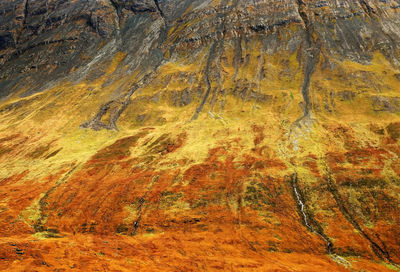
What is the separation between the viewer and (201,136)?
53.8 m

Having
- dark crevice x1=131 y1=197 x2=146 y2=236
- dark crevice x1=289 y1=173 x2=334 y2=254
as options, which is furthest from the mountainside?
dark crevice x1=131 y1=197 x2=146 y2=236

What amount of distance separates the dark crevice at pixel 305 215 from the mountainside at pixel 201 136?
0.51ft

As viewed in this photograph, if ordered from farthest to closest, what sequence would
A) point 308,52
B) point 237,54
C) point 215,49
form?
point 215,49 < point 237,54 < point 308,52

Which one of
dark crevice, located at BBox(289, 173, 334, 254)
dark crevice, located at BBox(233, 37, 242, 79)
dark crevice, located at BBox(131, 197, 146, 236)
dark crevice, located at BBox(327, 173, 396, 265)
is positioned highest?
dark crevice, located at BBox(233, 37, 242, 79)

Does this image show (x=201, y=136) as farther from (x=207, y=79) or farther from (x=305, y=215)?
(x=305, y=215)

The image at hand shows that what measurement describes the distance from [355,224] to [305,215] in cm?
501

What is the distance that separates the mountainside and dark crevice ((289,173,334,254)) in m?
0.16

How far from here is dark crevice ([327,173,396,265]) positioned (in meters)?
23.5

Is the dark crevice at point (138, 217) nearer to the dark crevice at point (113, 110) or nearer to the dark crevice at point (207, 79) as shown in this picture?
the dark crevice at point (207, 79)

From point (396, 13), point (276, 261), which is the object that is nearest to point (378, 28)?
point (396, 13)

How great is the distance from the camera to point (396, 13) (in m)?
78.8

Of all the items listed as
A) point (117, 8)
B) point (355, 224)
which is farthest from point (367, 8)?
point (117, 8)

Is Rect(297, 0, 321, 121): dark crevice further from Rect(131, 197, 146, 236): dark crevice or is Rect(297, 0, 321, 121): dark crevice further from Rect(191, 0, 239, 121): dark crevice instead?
Rect(131, 197, 146, 236): dark crevice

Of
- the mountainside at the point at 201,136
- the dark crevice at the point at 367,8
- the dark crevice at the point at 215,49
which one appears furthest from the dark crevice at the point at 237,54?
the dark crevice at the point at 367,8
